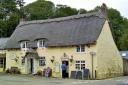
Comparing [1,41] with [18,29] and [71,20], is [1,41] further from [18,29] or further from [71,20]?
[71,20]

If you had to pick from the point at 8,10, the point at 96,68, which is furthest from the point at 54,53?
the point at 8,10

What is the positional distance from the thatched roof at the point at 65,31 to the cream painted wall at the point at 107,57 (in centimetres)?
133

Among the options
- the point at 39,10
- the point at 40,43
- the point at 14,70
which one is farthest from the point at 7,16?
the point at 40,43

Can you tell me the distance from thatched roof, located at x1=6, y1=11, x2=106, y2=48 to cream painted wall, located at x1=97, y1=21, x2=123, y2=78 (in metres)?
1.33

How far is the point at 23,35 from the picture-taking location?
5581 cm

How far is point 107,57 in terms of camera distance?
160ft

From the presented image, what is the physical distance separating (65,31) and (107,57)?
6998 millimetres

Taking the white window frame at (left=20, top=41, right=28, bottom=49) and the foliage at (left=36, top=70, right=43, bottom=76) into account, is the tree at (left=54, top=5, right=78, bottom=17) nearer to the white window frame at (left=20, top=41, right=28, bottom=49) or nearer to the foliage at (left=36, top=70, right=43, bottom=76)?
the white window frame at (left=20, top=41, right=28, bottom=49)

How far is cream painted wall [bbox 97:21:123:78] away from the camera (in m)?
46.4

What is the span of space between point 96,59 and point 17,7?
177 ft

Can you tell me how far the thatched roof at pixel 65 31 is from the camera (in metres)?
47.4

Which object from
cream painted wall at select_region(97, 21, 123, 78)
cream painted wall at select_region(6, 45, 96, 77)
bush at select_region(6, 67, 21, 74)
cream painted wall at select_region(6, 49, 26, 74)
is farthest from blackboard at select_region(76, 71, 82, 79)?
bush at select_region(6, 67, 21, 74)

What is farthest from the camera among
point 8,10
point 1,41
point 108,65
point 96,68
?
point 8,10

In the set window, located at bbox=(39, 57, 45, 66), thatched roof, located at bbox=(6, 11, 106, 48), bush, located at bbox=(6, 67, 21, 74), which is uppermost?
thatched roof, located at bbox=(6, 11, 106, 48)
